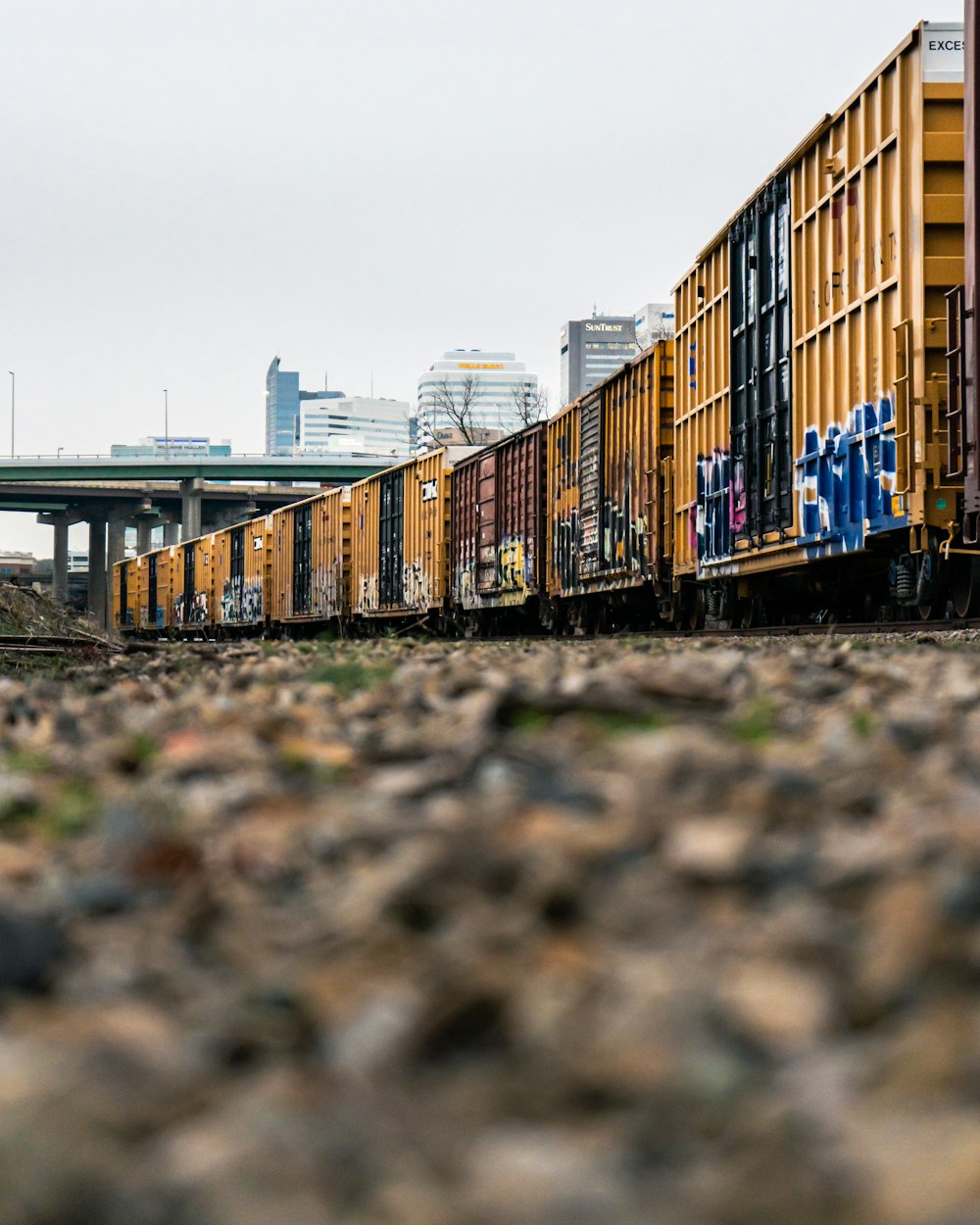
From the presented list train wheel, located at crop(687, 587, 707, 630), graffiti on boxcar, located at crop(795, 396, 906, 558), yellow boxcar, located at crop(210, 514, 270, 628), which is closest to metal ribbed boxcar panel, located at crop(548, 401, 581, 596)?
train wheel, located at crop(687, 587, 707, 630)

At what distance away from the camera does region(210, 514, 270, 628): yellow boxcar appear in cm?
4072

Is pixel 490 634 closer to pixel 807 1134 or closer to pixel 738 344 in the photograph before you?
pixel 738 344

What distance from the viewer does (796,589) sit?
15.5 metres

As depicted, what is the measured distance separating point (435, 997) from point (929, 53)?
10406 mm

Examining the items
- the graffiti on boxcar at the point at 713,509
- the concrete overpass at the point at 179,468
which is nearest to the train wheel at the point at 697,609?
the graffiti on boxcar at the point at 713,509

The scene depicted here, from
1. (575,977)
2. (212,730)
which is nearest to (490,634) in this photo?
(212,730)

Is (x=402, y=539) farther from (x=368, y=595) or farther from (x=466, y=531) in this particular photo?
(x=466, y=531)

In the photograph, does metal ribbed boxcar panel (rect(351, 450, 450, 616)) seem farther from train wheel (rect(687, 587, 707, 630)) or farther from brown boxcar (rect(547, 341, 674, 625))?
train wheel (rect(687, 587, 707, 630))

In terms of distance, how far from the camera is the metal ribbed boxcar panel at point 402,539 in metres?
27.5

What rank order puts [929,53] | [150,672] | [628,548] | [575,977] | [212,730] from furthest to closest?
1. [628,548]
2. [929,53]
3. [150,672]
4. [212,730]
5. [575,977]

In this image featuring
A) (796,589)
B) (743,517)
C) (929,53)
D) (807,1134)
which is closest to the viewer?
(807,1134)

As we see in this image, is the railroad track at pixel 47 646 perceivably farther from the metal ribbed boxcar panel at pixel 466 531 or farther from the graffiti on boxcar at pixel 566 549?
the metal ribbed boxcar panel at pixel 466 531

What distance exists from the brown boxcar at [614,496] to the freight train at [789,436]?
4 cm

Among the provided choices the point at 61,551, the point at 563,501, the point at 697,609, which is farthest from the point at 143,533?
the point at 697,609
